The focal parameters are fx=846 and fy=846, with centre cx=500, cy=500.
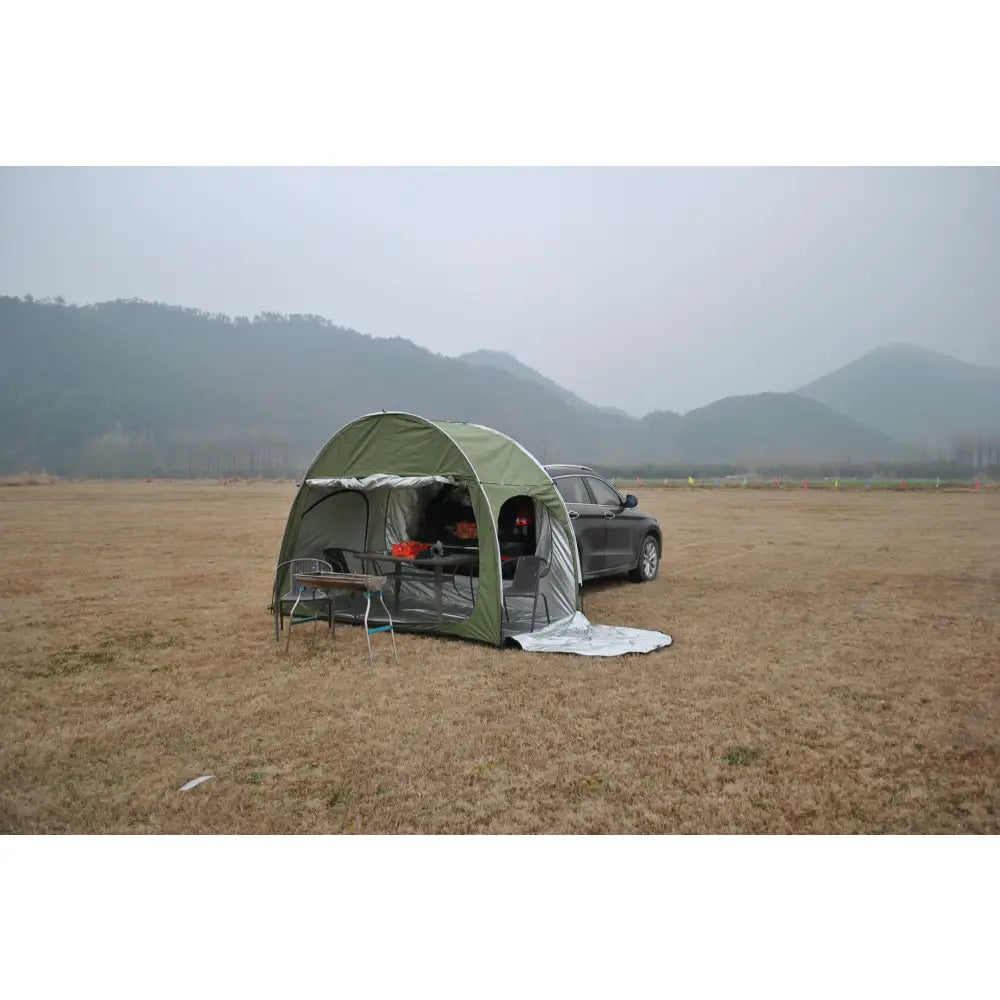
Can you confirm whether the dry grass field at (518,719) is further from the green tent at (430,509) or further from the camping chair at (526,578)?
the camping chair at (526,578)

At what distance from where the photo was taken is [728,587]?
11.8 meters

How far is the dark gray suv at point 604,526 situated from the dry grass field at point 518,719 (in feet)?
1.44

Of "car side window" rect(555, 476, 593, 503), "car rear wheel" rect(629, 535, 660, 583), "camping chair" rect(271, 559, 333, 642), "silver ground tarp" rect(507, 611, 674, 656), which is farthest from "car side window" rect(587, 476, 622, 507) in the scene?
"camping chair" rect(271, 559, 333, 642)

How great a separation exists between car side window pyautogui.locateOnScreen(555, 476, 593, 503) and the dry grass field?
4.29 ft

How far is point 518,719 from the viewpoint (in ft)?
19.2

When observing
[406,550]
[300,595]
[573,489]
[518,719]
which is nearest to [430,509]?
[406,550]

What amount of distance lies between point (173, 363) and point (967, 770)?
162315 millimetres

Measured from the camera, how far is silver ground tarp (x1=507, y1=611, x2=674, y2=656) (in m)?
7.75

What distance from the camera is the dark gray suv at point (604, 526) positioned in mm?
10453

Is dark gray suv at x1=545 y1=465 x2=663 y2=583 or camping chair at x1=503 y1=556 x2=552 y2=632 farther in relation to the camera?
dark gray suv at x1=545 y1=465 x2=663 y2=583

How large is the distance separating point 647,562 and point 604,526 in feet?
5.23

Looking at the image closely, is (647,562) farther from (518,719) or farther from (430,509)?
(518,719)

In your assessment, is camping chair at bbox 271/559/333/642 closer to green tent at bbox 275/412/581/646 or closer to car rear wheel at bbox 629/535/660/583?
green tent at bbox 275/412/581/646

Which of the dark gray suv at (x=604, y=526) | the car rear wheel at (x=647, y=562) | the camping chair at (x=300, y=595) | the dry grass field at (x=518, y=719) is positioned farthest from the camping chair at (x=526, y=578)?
the car rear wheel at (x=647, y=562)
